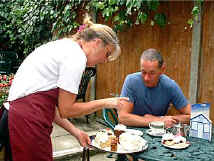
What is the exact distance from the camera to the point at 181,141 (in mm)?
1989

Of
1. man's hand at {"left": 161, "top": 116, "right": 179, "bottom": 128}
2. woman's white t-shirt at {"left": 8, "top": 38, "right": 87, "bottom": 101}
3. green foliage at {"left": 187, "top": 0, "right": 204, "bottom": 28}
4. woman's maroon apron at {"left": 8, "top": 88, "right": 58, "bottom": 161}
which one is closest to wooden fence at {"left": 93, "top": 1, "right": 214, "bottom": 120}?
green foliage at {"left": 187, "top": 0, "right": 204, "bottom": 28}

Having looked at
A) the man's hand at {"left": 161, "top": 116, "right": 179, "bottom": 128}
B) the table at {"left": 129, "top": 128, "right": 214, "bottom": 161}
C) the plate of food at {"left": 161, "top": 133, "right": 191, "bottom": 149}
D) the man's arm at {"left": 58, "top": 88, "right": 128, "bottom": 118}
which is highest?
the man's arm at {"left": 58, "top": 88, "right": 128, "bottom": 118}

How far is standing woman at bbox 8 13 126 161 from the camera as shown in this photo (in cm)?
161

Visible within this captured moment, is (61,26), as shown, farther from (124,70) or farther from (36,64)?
(36,64)

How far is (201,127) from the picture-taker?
83.7 inches

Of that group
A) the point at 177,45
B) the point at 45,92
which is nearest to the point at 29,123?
the point at 45,92

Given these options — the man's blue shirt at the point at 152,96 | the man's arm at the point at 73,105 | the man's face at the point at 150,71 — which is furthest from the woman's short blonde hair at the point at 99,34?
the man's blue shirt at the point at 152,96

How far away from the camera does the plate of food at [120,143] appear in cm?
179

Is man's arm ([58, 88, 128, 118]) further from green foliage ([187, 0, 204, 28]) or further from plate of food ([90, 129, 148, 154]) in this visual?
green foliage ([187, 0, 204, 28])

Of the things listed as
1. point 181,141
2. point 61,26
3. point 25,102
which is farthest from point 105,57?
point 61,26

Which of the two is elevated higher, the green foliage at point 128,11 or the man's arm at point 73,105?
the green foliage at point 128,11

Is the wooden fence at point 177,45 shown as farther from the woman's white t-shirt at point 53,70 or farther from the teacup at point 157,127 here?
the woman's white t-shirt at point 53,70

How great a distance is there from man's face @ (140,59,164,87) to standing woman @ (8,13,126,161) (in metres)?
0.87

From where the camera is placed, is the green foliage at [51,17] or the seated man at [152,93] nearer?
the seated man at [152,93]
